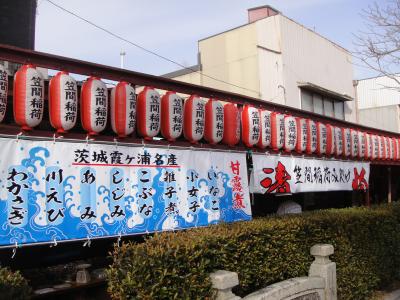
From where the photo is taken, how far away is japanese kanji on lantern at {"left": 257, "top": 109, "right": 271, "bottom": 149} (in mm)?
9805

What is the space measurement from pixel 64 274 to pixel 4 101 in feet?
11.7

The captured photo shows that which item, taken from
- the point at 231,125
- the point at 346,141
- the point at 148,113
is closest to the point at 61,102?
the point at 148,113

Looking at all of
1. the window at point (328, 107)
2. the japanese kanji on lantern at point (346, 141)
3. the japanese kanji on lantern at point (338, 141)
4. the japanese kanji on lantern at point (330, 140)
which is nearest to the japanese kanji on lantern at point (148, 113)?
the japanese kanji on lantern at point (330, 140)

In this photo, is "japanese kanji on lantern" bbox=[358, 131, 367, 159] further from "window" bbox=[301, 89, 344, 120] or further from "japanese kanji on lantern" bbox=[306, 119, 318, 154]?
"window" bbox=[301, 89, 344, 120]

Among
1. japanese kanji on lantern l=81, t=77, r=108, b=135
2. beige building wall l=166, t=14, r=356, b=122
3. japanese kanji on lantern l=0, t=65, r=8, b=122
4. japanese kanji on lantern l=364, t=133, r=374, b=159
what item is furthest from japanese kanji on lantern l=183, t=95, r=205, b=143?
beige building wall l=166, t=14, r=356, b=122

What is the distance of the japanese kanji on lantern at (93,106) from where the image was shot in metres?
6.39

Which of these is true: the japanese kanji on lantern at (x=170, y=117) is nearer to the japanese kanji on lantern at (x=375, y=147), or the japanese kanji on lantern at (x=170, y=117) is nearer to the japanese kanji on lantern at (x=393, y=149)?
the japanese kanji on lantern at (x=375, y=147)

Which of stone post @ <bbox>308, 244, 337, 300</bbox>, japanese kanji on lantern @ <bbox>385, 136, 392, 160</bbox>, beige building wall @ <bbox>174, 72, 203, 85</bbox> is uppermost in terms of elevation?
beige building wall @ <bbox>174, 72, 203, 85</bbox>

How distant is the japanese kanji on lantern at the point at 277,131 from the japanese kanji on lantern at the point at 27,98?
5960 millimetres

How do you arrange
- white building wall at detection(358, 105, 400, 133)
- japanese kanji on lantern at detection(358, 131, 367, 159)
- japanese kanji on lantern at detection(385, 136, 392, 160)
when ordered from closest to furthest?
japanese kanji on lantern at detection(358, 131, 367, 159), japanese kanji on lantern at detection(385, 136, 392, 160), white building wall at detection(358, 105, 400, 133)

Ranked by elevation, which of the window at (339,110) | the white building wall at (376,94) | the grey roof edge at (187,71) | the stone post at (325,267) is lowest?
the stone post at (325,267)

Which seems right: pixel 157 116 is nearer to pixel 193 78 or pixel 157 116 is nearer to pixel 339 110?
pixel 193 78

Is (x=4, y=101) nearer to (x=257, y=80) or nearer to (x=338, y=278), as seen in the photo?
(x=338, y=278)

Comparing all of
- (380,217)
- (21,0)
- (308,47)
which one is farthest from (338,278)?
(308,47)
